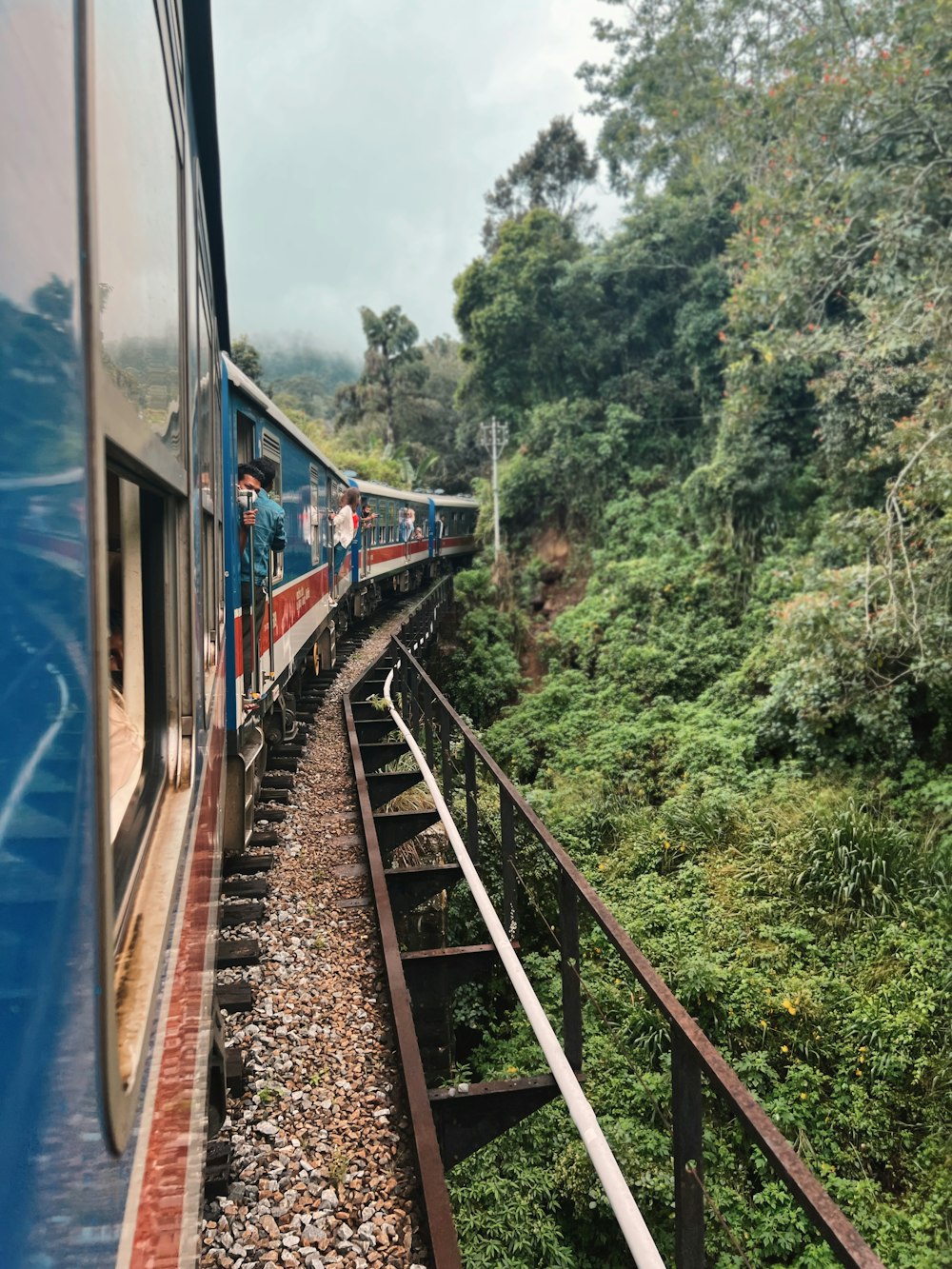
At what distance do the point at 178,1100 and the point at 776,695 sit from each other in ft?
34.6

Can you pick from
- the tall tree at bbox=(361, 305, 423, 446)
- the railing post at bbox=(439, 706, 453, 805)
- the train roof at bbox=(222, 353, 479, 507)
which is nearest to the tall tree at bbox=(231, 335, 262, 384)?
the tall tree at bbox=(361, 305, 423, 446)

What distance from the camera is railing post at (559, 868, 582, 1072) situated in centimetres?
316

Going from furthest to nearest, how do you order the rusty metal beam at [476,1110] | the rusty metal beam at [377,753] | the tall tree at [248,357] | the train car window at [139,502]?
the tall tree at [248,357], the rusty metal beam at [377,753], the rusty metal beam at [476,1110], the train car window at [139,502]

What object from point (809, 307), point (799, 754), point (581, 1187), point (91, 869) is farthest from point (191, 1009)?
point (799, 754)

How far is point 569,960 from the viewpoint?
3230mm

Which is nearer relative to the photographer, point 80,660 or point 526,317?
point 80,660

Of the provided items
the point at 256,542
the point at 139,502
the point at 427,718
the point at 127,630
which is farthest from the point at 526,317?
the point at 127,630

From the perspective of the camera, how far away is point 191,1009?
201cm

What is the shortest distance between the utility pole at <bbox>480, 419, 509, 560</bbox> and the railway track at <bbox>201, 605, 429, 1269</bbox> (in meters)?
17.1

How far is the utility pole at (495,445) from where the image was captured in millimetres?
22594

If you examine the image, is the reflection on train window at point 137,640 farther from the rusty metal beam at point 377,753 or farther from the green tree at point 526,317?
the green tree at point 526,317

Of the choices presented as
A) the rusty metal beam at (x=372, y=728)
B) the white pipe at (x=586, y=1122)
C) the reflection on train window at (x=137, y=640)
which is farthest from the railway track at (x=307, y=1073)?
the rusty metal beam at (x=372, y=728)

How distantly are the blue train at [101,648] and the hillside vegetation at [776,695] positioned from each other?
1206 millimetres

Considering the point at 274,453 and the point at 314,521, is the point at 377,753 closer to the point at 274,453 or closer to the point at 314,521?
the point at 314,521
